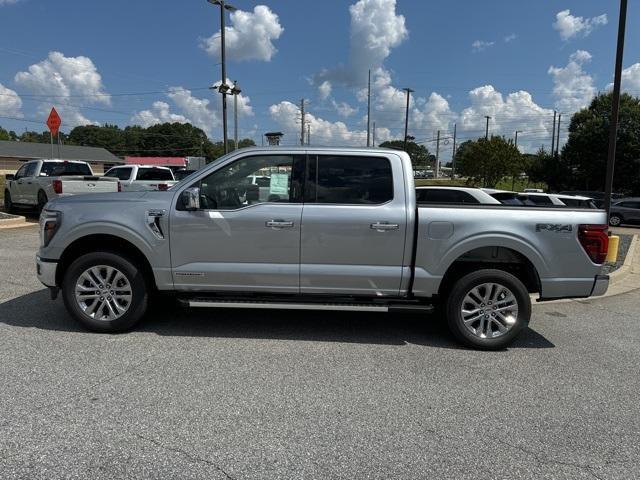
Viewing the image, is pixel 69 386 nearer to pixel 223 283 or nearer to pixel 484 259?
pixel 223 283

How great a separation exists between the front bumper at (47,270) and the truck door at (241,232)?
4.12ft

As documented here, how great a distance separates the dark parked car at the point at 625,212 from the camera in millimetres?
23250

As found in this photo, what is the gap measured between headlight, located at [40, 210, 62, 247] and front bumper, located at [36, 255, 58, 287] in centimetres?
18

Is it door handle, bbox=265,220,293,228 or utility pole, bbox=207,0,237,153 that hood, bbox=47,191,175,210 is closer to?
door handle, bbox=265,220,293,228

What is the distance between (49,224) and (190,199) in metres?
1.54

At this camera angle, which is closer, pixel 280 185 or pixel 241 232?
pixel 241 232

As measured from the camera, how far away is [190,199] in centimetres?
470

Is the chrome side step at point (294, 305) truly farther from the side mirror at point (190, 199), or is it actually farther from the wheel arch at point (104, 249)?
the side mirror at point (190, 199)

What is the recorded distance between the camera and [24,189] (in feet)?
49.1

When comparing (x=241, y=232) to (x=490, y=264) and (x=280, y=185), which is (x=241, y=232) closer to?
(x=280, y=185)

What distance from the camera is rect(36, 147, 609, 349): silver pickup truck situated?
4695 mm

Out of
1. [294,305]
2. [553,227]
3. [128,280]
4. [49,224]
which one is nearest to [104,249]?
[128,280]

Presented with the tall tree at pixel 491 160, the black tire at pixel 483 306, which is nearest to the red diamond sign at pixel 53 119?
the black tire at pixel 483 306

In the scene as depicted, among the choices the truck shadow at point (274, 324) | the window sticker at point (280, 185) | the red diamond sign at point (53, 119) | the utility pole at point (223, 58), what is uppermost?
the utility pole at point (223, 58)
